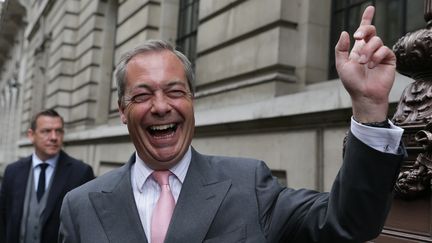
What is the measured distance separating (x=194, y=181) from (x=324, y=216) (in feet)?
1.89

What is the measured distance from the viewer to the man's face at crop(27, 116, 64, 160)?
4.54 metres

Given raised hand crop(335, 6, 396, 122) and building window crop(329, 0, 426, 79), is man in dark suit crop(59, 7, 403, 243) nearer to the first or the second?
raised hand crop(335, 6, 396, 122)

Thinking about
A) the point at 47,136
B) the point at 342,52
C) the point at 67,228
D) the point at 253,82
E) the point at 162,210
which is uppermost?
the point at 253,82

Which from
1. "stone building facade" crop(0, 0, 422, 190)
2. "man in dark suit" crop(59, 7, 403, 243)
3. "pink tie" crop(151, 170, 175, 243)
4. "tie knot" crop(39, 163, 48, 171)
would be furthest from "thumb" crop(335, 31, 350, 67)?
"tie knot" crop(39, 163, 48, 171)

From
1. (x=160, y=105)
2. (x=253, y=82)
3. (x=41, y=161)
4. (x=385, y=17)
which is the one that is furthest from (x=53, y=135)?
(x=385, y=17)

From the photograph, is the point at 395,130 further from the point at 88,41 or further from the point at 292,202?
the point at 88,41

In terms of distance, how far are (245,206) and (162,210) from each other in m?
0.32

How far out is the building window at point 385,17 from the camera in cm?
475

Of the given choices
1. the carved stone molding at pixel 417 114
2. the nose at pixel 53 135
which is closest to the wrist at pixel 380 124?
the carved stone molding at pixel 417 114

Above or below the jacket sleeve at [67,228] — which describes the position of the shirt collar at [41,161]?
above

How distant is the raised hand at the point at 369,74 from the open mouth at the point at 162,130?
74 cm

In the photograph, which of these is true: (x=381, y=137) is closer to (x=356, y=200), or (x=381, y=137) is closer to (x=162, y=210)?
(x=356, y=200)

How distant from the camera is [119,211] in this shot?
6.21 ft

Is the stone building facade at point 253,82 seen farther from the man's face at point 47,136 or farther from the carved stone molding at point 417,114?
the man's face at point 47,136
